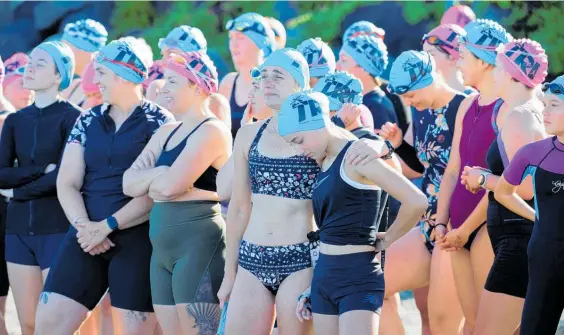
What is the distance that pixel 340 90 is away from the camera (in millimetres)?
7219

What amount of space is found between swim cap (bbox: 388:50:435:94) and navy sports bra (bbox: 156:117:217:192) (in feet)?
4.66

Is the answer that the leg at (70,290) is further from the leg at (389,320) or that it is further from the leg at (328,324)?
the leg at (328,324)

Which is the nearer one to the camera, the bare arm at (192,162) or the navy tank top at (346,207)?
the navy tank top at (346,207)

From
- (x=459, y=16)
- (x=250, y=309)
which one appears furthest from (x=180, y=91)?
(x=459, y=16)

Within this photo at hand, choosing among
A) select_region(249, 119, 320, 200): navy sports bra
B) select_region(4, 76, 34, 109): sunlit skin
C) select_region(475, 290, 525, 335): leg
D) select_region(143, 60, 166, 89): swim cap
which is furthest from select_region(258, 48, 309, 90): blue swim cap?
select_region(4, 76, 34, 109): sunlit skin

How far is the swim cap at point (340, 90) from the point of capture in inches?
284

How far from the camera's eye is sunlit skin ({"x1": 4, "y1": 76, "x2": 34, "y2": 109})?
1055 cm

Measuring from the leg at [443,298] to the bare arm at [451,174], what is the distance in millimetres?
272

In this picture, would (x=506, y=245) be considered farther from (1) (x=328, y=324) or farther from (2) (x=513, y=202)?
(1) (x=328, y=324)

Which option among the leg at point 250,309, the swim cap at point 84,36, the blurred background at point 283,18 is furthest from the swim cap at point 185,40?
the blurred background at point 283,18

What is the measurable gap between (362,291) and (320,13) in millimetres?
9847

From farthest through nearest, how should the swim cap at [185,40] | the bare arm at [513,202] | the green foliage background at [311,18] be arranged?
the green foliage background at [311,18]
the swim cap at [185,40]
the bare arm at [513,202]

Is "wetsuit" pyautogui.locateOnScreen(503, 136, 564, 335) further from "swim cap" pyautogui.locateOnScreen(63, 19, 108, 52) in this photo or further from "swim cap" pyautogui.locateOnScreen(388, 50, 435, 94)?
"swim cap" pyautogui.locateOnScreen(63, 19, 108, 52)

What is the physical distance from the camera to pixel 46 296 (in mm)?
7426
